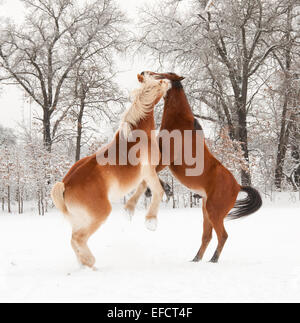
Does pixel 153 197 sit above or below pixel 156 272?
above

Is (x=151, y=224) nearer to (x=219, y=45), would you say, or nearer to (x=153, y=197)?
(x=153, y=197)

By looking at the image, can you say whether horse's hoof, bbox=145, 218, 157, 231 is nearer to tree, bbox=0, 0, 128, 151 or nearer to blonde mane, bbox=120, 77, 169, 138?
blonde mane, bbox=120, 77, 169, 138

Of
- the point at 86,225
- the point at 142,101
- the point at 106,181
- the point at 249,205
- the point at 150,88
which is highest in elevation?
the point at 150,88

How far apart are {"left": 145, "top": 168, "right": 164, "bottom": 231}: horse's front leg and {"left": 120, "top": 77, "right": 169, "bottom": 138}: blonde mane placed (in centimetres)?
43

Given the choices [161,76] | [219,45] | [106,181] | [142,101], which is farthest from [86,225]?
[219,45]

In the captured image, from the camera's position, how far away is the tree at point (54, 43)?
1523 cm

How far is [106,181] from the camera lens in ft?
11.1

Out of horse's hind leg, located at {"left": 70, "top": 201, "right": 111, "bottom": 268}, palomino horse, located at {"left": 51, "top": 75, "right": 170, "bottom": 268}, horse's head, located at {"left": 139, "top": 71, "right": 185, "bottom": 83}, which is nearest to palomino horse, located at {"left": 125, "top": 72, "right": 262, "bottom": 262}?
horse's head, located at {"left": 139, "top": 71, "right": 185, "bottom": 83}

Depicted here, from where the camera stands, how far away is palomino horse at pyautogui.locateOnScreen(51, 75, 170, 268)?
332cm

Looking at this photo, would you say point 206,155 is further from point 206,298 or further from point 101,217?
point 206,298

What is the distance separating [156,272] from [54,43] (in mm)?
14082

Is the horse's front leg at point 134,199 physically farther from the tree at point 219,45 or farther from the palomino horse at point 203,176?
the tree at point 219,45
